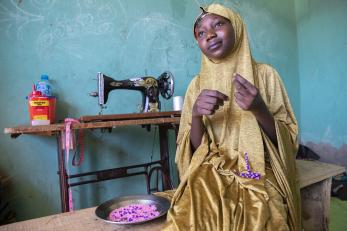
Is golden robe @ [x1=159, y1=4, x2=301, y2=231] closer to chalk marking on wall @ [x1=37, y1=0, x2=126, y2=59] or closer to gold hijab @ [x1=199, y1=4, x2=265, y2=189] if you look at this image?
gold hijab @ [x1=199, y1=4, x2=265, y2=189]

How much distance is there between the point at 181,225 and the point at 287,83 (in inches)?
137

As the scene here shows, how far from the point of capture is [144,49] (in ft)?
8.93

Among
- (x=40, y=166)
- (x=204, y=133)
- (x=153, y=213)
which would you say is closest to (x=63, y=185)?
(x=40, y=166)

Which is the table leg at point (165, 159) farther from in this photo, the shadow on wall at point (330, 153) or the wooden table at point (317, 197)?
the shadow on wall at point (330, 153)

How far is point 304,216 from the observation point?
1.64 meters

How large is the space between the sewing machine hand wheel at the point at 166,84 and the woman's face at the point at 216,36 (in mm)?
1003

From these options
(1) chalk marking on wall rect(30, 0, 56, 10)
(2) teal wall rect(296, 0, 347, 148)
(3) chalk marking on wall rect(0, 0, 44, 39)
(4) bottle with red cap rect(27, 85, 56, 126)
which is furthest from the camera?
(2) teal wall rect(296, 0, 347, 148)

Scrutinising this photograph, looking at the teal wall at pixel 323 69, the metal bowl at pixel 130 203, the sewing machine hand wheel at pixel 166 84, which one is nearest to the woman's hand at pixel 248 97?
the metal bowl at pixel 130 203

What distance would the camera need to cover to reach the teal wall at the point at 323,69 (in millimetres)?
3344

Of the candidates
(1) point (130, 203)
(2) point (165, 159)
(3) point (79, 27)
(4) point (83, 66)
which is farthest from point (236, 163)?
(3) point (79, 27)

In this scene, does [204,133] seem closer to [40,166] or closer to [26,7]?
[40,166]

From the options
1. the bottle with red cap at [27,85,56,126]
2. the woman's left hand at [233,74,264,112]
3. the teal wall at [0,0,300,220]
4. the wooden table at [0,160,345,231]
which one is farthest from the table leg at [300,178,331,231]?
the bottle with red cap at [27,85,56,126]

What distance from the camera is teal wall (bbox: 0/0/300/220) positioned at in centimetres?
221

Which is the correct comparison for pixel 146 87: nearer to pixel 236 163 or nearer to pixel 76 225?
pixel 236 163
